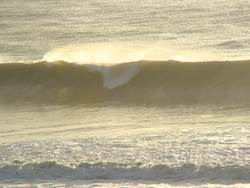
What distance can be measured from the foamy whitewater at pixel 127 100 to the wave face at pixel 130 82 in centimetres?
3

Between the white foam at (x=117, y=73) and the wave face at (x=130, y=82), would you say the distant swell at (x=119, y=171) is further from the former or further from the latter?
the white foam at (x=117, y=73)

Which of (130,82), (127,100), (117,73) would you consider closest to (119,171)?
(127,100)

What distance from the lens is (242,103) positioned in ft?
44.0

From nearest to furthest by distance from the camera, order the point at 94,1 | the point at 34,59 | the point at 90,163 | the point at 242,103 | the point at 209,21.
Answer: the point at 90,163, the point at 242,103, the point at 34,59, the point at 209,21, the point at 94,1

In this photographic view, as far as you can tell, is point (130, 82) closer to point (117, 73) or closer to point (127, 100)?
point (117, 73)

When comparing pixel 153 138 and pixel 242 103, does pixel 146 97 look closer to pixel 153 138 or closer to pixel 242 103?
pixel 242 103

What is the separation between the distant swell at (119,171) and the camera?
27.9ft

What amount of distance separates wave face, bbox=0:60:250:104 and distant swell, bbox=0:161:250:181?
5600mm

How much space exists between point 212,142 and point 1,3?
32.4 metres

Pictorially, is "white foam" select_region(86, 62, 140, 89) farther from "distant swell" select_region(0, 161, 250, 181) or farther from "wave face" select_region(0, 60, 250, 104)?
"distant swell" select_region(0, 161, 250, 181)

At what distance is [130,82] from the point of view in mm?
16781

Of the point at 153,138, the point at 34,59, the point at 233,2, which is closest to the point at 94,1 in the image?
the point at 233,2

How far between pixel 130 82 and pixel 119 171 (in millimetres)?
8045

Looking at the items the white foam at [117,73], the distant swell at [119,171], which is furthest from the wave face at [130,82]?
the distant swell at [119,171]
